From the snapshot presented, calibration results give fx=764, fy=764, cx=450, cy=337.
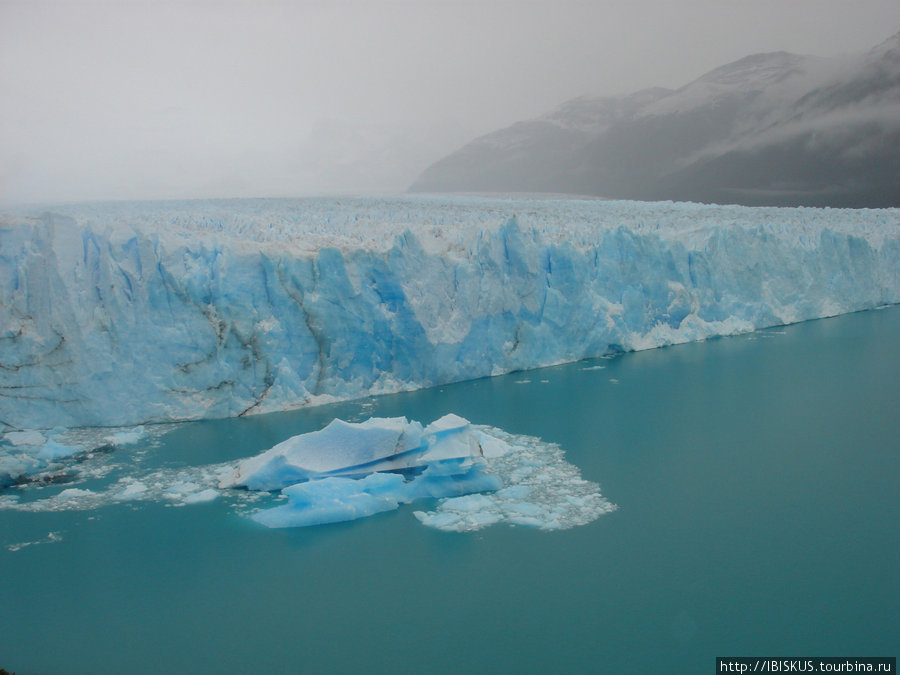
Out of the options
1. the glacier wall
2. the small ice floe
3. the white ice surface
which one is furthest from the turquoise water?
the glacier wall

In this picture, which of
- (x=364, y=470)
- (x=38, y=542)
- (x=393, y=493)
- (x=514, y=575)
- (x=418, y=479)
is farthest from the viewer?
(x=364, y=470)

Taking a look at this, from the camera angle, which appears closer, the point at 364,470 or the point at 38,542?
the point at 38,542

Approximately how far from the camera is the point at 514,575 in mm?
4406

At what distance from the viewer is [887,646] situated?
362 cm

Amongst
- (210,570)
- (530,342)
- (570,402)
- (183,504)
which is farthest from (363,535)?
(530,342)

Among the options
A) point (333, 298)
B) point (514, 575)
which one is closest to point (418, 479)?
point (514, 575)

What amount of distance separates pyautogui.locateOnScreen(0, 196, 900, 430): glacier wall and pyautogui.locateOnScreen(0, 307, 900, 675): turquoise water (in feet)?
3.52

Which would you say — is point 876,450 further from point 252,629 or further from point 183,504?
point 183,504

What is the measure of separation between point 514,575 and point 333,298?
465cm

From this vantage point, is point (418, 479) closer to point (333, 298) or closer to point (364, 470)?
point (364, 470)

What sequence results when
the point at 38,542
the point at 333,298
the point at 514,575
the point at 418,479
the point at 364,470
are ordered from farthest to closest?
the point at 333,298, the point at 364,470, the point at 418,479, the point at 38,542, the point at 514,575

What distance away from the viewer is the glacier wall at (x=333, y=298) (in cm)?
743

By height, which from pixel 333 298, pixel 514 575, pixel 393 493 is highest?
pixel 333 298

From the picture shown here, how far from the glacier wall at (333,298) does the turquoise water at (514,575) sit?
3.52ft
